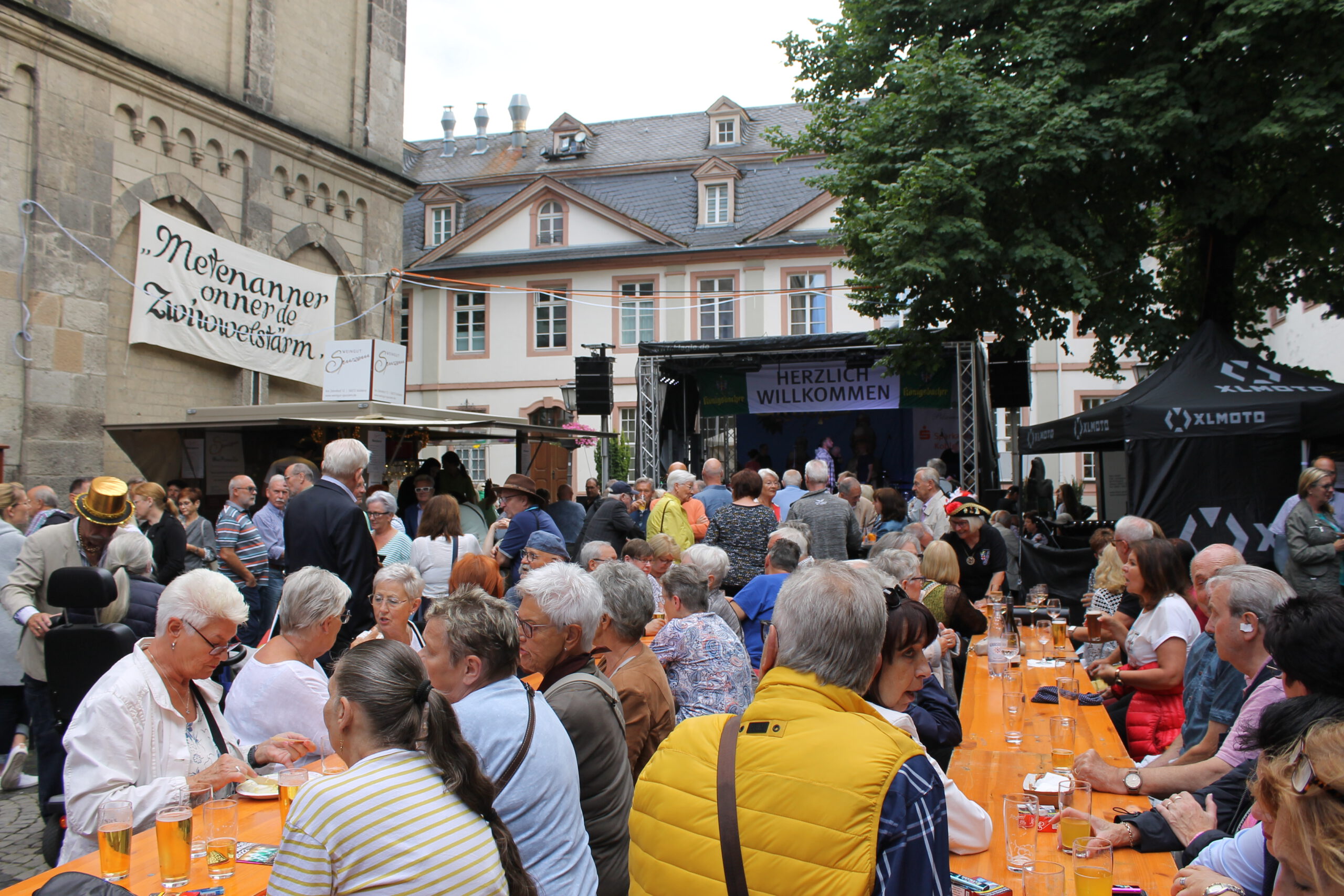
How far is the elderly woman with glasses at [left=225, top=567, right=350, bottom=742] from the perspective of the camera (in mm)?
3732

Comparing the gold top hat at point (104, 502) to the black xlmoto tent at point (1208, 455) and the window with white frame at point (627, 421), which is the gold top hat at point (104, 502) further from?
the window with white frame at point (627, 421)

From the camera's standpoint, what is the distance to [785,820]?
1.91 meters

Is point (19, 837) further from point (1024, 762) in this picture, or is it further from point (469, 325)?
point (469, 325)

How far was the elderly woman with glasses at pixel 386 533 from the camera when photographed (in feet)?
24.2

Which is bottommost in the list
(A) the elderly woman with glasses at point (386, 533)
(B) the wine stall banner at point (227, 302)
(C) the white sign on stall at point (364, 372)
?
(A) the elderly woman with glasses at point (386, 533)

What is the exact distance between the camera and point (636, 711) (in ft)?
11.7

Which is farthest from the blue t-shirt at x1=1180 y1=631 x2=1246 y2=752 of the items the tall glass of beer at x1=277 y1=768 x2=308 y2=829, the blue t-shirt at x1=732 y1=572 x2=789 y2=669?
the tall glass of beer at x1=277 y1=768 x2=308 y2=829

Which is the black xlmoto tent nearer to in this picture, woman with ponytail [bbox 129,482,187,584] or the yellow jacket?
the yellow jacket

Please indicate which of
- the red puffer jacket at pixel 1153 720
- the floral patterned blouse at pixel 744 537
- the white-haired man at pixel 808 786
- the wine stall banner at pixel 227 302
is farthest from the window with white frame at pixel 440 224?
the white-haired man at pixel 808 786

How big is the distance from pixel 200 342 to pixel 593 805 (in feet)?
42.0

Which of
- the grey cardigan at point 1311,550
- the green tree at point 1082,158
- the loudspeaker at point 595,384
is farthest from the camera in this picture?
the loudspeaker at point 595,384

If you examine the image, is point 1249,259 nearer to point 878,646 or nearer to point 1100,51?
point 1100,51

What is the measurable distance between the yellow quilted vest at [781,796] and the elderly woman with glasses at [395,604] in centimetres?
289

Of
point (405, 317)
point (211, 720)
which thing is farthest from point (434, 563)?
point (405, 317)
